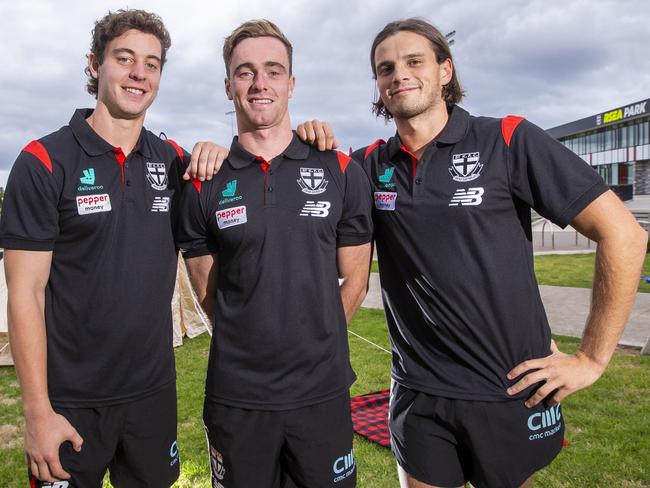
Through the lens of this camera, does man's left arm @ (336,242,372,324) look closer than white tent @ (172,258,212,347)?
Yes

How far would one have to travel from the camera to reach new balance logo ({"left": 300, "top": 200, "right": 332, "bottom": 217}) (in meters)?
2.39

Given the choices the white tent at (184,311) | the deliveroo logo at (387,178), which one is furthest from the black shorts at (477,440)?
the white tent at (184,311)

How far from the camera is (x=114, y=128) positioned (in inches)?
101

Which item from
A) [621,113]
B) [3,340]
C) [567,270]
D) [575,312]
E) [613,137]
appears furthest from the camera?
[613,137]

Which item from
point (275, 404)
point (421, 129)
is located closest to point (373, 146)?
point (421, 129)

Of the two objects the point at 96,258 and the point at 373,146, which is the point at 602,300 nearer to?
the point at 373,146

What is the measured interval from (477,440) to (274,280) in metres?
1.20

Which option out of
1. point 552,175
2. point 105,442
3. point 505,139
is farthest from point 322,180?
point 105,442

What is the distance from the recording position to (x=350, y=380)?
8.19ft

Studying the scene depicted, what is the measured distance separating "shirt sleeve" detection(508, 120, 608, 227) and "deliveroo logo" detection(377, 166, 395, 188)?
1.84ft

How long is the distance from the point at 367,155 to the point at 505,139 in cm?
75

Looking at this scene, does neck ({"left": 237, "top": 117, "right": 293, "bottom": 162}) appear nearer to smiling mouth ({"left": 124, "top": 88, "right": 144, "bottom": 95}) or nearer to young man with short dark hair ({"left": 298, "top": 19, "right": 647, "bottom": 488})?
young man with short dark hair ({"left": 298, "top": 19, "right": 647, "bottom": 488})

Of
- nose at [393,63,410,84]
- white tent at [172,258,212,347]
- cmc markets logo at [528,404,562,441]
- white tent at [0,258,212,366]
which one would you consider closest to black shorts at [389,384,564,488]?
cmc markets logo at [528,404,562,441]

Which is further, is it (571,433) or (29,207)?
(571,433)
